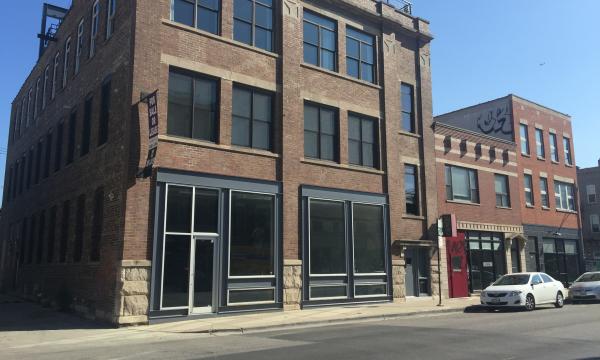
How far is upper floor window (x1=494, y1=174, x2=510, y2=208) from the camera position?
28.9m

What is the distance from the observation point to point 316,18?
21.6m

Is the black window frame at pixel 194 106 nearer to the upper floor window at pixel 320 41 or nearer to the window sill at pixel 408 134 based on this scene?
the upper floor window at pixel 320 41

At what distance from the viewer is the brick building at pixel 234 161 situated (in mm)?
15781

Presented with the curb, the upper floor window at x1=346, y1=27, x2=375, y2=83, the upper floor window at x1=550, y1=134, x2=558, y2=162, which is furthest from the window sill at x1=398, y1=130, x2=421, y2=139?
the upper floor window at x1=550, y1=134, x2=558, y2=162

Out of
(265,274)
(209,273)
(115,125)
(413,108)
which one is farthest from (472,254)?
(115,125)

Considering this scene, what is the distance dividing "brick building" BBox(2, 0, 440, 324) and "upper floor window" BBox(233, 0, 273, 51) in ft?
0.22

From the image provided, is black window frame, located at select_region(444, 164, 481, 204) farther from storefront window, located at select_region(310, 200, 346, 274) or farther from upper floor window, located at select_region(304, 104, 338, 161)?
storefront window, located at select_region(310, 200, 346, 274)

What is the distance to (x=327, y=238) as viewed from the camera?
65.1 feet

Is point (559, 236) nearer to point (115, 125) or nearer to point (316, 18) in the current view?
point (316, 18)

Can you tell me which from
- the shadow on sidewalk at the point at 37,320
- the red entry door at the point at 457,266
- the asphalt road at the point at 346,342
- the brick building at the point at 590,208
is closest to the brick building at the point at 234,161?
the shadow on sidewalk at the point at 37,320

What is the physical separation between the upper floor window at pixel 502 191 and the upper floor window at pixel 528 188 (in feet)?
7.46

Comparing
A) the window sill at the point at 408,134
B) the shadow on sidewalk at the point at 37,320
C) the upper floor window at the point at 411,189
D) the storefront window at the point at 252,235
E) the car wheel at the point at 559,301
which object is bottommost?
the shadow on sidewalk at the point at 37,320

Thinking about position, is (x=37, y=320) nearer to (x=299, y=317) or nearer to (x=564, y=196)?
(x=299, y=317)

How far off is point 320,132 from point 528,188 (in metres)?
16.8
